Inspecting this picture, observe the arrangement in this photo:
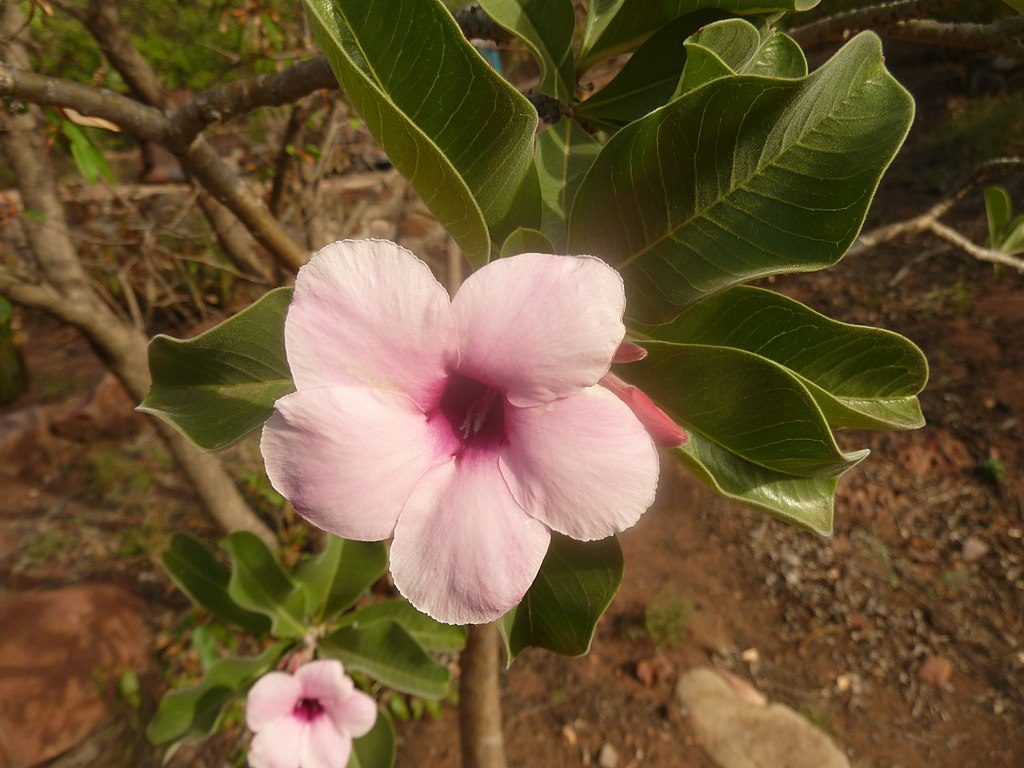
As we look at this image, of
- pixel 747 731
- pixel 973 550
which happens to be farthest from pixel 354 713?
pixel 973 550

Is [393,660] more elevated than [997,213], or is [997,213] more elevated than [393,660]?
[997,213]

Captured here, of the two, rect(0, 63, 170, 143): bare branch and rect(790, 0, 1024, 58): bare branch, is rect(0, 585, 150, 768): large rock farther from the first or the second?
rect(790, 0, 1024, 58): bare branch

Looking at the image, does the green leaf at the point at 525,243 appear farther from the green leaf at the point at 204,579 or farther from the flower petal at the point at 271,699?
the green leaf at the point at 204,579

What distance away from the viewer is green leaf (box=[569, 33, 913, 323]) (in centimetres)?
48

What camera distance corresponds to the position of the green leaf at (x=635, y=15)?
65cm

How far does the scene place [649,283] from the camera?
0.60 meters

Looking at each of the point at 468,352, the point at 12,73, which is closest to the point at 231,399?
the point at 468,352

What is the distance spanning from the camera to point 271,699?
50.3 inches

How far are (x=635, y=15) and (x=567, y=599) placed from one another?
0.69m

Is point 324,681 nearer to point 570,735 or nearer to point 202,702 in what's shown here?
point 202,702

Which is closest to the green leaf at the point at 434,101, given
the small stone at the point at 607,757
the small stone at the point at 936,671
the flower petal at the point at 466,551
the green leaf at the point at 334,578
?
the flower petal at the point at 466,551

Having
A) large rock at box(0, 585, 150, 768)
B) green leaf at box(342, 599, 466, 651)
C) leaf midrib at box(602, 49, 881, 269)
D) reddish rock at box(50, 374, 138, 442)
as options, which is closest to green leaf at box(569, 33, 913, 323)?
leaf midrib at box(602, 49, 881, 269)

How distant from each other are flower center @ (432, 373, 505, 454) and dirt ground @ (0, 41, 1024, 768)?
227 cm

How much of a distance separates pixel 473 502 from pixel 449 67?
0.37 m
